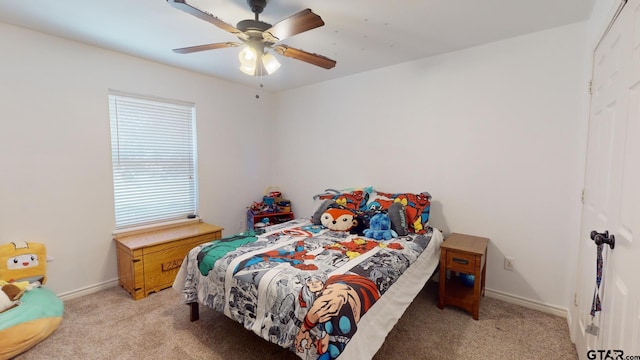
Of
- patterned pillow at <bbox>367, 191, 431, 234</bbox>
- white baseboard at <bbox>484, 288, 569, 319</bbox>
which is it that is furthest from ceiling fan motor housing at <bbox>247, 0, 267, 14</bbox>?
white baseboard at <bbox>484, 288, 569, 319</bbox>

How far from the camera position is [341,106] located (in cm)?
368

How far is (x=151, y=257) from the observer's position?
2705mm

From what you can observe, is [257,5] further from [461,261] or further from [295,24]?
[461,261]

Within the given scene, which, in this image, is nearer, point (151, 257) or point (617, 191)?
point (617, 191)

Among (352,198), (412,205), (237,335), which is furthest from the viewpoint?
(352,198)

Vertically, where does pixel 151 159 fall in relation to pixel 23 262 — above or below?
above

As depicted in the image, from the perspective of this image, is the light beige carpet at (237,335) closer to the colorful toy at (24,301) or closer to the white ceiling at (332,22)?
the colorful toy at (24,301)

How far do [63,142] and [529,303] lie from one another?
15.0 feet

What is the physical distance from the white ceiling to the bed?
1.74 meters

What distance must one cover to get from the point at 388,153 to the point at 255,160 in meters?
2.07

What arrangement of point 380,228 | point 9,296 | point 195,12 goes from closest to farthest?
point 195,12 < point 9,296 < point 380,228

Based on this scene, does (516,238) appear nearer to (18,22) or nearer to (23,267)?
(23,267)

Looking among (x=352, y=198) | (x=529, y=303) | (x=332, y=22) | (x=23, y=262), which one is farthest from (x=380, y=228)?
(x=23, y=262)

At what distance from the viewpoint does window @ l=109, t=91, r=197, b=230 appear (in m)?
2.92
